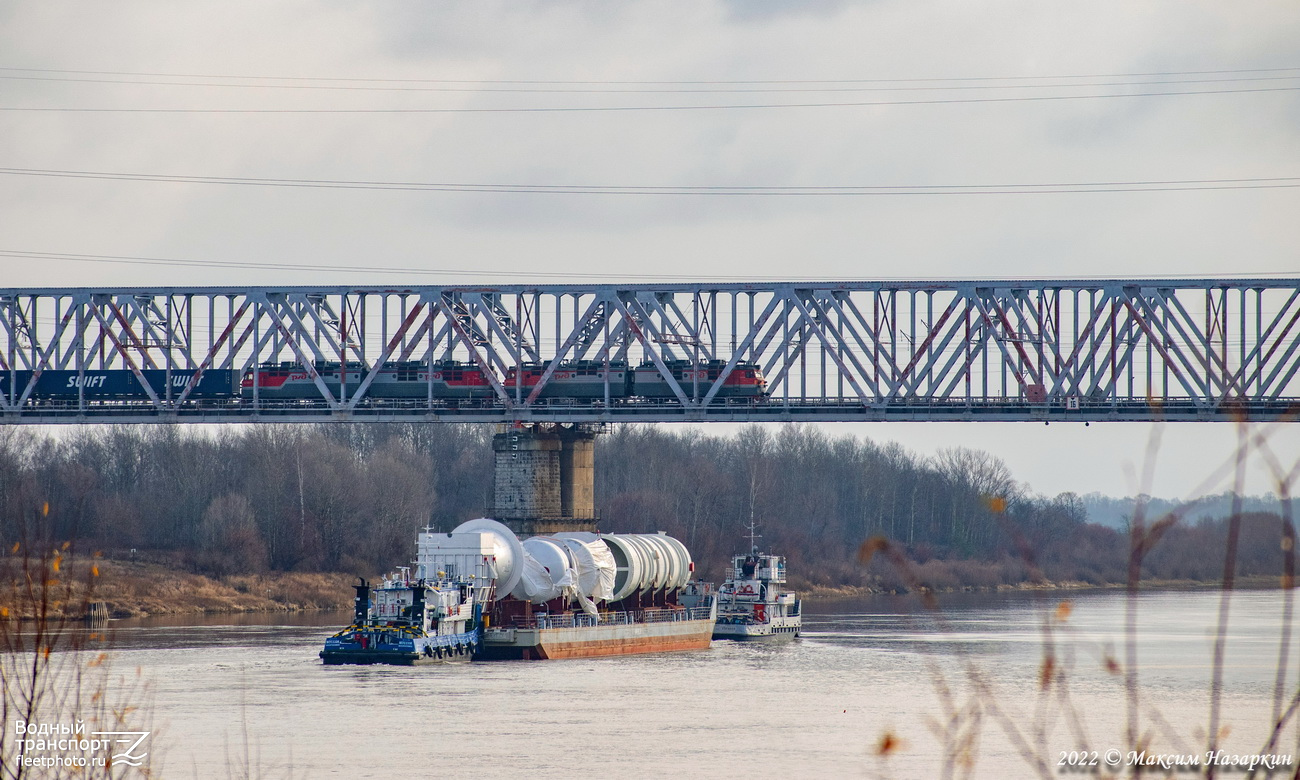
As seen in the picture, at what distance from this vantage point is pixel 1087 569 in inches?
5817

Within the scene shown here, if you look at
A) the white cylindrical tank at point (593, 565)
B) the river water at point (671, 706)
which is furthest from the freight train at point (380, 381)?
the river water at point (671, 706)

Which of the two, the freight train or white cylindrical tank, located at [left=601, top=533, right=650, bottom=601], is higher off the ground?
the freight train

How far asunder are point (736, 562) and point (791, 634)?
802 cm

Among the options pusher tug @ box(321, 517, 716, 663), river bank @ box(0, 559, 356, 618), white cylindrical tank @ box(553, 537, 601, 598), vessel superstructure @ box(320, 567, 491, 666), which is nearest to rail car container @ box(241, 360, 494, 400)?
pusher tug @ box(321, 517, 716, 663)

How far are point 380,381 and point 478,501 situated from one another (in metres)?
59.5

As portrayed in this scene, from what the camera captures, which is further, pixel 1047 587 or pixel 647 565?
pixel 1047 587

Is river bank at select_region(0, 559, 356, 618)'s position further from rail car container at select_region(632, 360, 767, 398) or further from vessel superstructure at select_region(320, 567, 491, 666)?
rail car container at select_region(632, 360, 767, 398)

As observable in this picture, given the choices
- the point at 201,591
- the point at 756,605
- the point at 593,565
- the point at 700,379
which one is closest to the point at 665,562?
the point at 756,605

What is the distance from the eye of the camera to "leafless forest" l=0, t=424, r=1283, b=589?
116m

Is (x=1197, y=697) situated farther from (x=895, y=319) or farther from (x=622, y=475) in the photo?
(x=622, y=475)

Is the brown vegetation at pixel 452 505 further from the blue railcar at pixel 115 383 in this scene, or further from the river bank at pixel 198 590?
the blue railcar at pixel 115 383

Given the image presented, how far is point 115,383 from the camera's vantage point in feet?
284

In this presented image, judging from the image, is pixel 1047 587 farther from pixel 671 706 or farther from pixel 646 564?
pixel 671 706

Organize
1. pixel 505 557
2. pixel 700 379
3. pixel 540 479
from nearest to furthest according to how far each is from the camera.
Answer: pixel 505 557 < pixel 700 379 < pixel 540 479
